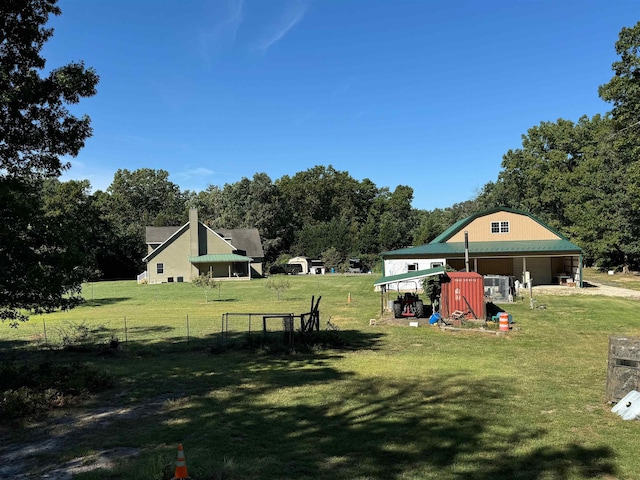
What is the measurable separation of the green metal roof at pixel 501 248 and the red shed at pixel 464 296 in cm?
1580

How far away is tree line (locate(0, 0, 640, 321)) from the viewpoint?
10000 mm

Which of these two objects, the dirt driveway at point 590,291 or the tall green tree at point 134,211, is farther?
the tall green tree at point 134,211

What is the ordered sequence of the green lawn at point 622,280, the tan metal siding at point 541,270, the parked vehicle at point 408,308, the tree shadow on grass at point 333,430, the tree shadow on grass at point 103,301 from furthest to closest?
the tan metal siding at point 541,270 < the green lawn at point 622,280 < the tree shadow on grass at point 103,301 < the parked vehicle at point 408,308 < the tree shadow on grass at point 333,430

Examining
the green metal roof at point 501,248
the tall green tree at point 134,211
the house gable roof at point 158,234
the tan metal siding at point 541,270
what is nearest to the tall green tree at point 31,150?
the green metal roof at point 501,248

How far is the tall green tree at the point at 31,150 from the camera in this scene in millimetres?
9477

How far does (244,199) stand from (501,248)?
205ft

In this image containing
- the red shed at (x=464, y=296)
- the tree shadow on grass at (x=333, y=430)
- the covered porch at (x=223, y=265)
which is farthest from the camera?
the covered porch at (x=223, y=265)

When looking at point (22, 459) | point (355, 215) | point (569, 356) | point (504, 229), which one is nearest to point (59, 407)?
point (22, 459)

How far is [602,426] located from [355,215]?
95.1 m

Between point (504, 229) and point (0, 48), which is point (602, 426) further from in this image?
point (504, 229)

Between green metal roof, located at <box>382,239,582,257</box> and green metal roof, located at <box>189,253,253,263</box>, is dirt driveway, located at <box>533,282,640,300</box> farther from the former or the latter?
green metal roof, located at <box>189,253,253,263</box>

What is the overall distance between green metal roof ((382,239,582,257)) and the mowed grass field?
17349mm

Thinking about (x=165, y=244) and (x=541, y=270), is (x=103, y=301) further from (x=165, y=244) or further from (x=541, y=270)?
(x=541, y=270)

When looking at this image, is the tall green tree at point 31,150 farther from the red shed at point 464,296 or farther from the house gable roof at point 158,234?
the house gable roof at point 158,234
